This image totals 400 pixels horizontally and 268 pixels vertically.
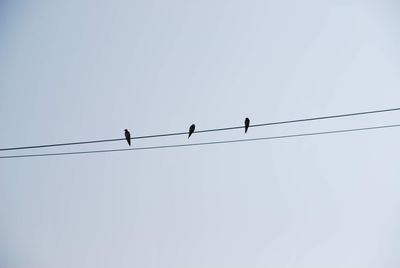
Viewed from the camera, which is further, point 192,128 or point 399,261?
point 399,261

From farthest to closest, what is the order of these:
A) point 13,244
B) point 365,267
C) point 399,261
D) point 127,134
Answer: point 13,244
point 399,261
point 365,267
point 127,134

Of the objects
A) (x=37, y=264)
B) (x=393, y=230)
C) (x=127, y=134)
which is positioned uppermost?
(x=393, y=230)

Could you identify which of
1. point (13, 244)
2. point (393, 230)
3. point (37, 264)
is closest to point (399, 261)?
point (393, 230)

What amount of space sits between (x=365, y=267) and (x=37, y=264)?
128455 millimetres

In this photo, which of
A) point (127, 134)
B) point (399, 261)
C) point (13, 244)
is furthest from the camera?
point (13, 244)

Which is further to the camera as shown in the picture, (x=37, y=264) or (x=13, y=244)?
(x=13, y=244)

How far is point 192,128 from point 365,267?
6227 inches

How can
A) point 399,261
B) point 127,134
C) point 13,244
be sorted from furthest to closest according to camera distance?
point 13,244 → point 399,261 → point 127,134

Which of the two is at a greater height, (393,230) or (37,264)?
(393,230)

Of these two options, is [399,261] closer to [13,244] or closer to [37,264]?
[37,264]

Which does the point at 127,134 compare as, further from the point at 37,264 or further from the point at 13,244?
the point at 13,244

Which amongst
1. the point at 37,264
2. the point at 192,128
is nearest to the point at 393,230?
the point at 37,264

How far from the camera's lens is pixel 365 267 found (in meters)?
157

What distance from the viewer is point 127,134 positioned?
21.7 meters
